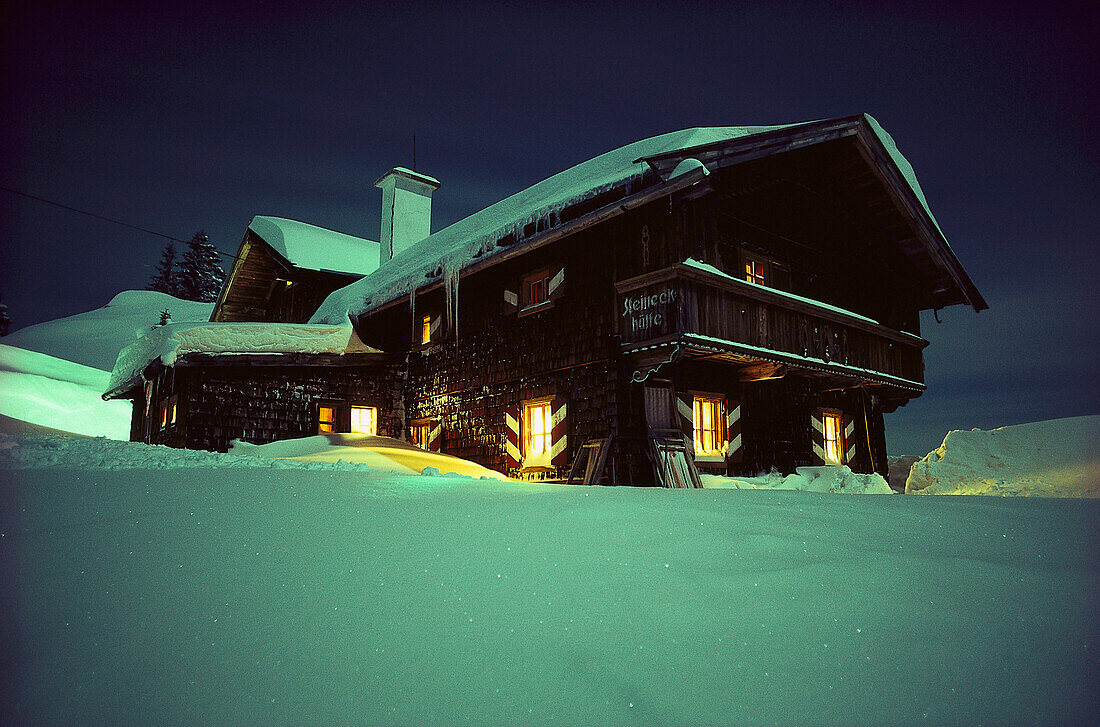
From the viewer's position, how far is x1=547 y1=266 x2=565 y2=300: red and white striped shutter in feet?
37.3

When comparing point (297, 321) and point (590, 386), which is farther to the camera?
point (297, 321)

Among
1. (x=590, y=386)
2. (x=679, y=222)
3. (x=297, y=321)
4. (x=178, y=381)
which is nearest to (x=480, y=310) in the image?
(x=590, y=386)

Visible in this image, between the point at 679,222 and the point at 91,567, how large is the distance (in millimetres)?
8446

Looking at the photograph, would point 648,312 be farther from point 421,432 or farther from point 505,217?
point 421,432

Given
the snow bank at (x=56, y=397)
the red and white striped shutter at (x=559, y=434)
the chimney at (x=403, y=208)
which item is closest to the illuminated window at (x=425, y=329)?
the red and white striped shutter at (x=559, y=434)

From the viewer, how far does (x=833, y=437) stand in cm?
1354

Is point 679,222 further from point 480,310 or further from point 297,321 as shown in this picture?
point 297,321

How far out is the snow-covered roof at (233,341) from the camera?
13.4 metres

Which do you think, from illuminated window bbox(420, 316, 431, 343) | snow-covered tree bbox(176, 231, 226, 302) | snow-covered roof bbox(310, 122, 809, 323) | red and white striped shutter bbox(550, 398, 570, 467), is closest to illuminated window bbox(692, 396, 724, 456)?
red and white striped shutter bbox(550, 398, 570, 467)

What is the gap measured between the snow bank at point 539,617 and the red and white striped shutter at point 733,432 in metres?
7.42

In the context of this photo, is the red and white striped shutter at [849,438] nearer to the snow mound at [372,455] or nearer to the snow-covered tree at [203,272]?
the snow mound at [372,455]

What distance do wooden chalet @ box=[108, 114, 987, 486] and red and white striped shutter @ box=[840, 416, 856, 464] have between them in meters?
0.07

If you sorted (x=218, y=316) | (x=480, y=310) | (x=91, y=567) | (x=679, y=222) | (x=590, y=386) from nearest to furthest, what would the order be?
(x=91, y=567) < (x=679, y=222) < (x=590, y=386) < (x=480, y=310) < (x=218, y=316)

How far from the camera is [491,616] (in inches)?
96.3
